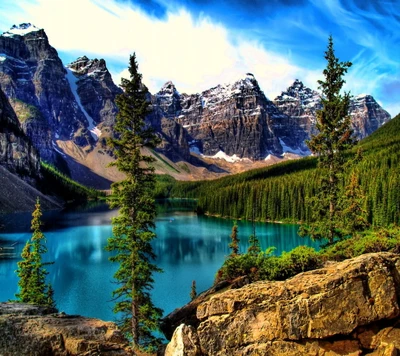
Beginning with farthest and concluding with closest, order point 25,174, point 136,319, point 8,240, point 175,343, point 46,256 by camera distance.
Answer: point 25,174, point 8,240, point 46,256, point 136,319, point 175,343

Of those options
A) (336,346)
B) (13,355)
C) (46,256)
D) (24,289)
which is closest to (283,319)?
(336,346)

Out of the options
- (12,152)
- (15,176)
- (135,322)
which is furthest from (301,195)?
(12,152)

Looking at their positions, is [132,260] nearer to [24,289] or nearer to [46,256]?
[24,289]

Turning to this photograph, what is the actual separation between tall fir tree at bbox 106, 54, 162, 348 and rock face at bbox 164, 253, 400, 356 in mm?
12156

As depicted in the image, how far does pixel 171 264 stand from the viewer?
57.9m

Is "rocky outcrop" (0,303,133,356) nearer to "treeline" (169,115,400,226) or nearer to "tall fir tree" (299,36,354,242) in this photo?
"tall fir tree" (299,36,354,242)

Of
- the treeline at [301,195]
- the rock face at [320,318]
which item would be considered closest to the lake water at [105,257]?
the treeline at [301,195]

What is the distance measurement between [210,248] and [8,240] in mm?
42693

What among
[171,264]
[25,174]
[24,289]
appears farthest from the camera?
[25,174]

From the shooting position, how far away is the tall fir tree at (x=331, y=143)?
23797mm

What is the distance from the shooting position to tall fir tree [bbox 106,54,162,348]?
20359 mm

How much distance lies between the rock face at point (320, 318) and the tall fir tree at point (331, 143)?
15.6 metres

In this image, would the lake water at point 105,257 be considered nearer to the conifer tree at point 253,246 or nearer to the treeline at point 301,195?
the conifer tree at point 253,246

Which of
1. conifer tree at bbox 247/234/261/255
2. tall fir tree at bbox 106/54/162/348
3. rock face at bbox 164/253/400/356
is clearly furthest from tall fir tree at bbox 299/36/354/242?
rock face at bbox 164/253/400/356
